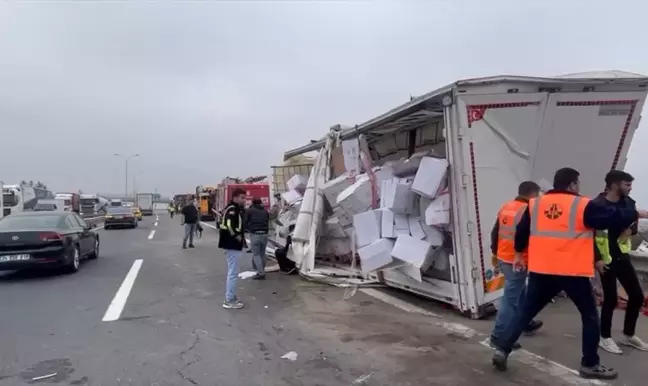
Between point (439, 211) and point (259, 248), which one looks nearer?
point (439, 211)

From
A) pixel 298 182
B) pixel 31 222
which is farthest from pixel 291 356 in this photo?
pixel 31 222

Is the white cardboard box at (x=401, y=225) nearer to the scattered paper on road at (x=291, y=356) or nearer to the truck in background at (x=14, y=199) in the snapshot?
the scattered paper on road at (x=291, y=356)

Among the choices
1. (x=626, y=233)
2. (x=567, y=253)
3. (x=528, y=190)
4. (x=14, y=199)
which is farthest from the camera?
(x=14, y=199)

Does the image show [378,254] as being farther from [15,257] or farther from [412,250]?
[15,257]

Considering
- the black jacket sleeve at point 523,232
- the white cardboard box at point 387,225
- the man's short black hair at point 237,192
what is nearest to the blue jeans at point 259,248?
the man's short black hair at point 237,192

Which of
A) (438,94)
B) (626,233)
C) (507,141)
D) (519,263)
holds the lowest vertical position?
(519,263)

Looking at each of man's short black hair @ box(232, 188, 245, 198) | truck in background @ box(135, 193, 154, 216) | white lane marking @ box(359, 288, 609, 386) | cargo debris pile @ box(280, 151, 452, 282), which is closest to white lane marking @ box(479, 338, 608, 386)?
white lane marking @ box(359, 288, 609, 386)

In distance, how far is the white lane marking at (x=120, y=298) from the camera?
7211 millimetres

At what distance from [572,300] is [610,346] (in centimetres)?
122

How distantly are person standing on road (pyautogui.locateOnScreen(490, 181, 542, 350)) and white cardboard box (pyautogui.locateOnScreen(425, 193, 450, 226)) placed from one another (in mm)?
1484

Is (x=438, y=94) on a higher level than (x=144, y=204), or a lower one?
higher

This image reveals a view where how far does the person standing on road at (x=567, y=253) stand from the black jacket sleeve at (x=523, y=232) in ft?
0.03

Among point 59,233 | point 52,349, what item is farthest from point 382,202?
point 59,233

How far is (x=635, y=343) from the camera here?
5.42 m
